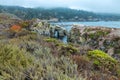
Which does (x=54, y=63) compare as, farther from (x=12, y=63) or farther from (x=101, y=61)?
(x=101, y=61)

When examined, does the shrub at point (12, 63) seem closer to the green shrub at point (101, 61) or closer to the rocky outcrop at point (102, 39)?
the green shrub at point (101, 61)

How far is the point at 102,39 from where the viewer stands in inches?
985

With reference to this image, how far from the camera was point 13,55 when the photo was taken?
28.3 ft

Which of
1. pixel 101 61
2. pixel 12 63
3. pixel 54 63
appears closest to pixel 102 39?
pixel 101 61

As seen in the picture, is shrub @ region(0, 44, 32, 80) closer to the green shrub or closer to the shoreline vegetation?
the shoreline vegetation

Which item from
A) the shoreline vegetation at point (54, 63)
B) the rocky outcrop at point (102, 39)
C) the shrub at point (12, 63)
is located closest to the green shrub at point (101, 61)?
the shoreline vegetation at point (54, 63)

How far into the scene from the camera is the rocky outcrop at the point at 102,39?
73.9 ft

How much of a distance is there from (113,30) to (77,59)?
52.5ft

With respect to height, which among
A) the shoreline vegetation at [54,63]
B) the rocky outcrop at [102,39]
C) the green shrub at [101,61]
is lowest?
the rocky outcrop at [102,39]

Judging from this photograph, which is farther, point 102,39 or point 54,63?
point 102,39

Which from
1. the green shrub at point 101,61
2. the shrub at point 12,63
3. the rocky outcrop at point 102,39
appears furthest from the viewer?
the rocky outcrop at point 102,39

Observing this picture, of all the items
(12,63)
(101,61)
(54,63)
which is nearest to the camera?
(12,63)

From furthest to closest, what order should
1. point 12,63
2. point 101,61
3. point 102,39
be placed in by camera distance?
1. point 102,39
2. point 101,61
3. point 12,63

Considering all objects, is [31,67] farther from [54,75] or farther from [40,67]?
[54,75]
